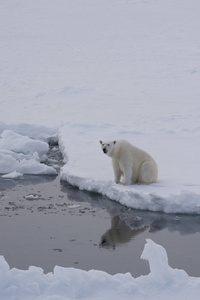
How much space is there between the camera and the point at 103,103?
51.5 ft

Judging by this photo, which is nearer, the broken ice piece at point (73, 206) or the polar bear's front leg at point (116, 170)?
the broken ice piece at point (73, 206)

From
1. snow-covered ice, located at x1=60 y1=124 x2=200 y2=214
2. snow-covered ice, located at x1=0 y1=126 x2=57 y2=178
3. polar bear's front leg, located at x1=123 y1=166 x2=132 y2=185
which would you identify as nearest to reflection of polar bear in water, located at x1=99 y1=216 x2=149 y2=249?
snow-covered ice, located at x1=60 y1=124 x2=200 y2=214

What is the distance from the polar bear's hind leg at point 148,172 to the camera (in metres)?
8.23

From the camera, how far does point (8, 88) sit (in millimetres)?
18062

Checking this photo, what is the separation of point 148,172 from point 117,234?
1.54 meters

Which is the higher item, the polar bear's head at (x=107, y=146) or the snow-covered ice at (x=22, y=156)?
the polar bear's head at (x=107, y=146)

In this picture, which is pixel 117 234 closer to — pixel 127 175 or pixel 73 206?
pixel 73 206

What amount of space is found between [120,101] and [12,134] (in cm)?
551

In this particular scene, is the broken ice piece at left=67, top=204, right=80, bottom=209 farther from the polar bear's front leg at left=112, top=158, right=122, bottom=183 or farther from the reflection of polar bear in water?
the polar bear's front leg at left=112, top=158, right=122, bottom=183

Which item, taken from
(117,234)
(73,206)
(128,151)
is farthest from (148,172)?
(117,234)

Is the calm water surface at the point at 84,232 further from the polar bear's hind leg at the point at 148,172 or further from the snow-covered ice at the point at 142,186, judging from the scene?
the polar bear's hind leg at the point at 148,172

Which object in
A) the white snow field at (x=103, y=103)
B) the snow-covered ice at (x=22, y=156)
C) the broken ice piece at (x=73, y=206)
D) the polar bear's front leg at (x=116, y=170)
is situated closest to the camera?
the white snow field at (x=103, y=103)

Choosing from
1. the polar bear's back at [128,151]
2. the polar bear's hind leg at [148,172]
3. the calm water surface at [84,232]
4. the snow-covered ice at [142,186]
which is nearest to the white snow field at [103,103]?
Answer: the snow-covered ice at [142,186]

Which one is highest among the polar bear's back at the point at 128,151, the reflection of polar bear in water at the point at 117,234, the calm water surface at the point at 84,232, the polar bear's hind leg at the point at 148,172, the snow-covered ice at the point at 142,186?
the polar bear's back at the point at 128,151
